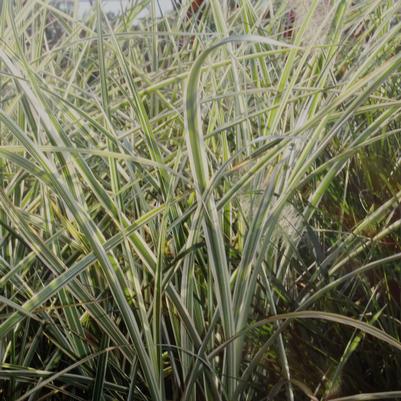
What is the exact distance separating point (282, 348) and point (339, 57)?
0.83m

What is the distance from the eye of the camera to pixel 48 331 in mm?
1231

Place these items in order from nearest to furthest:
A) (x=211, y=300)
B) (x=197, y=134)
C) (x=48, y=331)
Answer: (x=197, y=134)
(x=211, y=300)
(x=48, y=331)

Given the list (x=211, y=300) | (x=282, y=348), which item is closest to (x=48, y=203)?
(x=211, y=300)

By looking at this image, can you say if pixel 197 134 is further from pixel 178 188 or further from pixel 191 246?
pixel 178 188

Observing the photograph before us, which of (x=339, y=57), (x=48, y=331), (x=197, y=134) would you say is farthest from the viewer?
(x=339, y=57)

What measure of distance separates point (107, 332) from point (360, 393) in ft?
1.00

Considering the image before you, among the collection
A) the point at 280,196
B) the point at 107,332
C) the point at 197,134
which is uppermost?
the point at 197,134

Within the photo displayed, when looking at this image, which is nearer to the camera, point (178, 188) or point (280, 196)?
point (280, 196)

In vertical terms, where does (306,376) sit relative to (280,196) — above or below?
below

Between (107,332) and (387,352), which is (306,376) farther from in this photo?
(107,332)

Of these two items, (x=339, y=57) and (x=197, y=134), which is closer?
(x=197, y=134)

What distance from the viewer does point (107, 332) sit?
41.1 inches

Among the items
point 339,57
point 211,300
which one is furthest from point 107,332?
point 339,57

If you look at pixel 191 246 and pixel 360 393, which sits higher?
pixel 191 246
